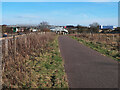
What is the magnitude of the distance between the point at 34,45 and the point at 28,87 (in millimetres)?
7186

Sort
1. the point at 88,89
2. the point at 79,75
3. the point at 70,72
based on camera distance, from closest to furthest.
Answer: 1. the point at 88,89
2. the point at 79,75
3. the point at 70,72

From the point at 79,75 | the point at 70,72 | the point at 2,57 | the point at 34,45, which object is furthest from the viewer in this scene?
the point at 34,45

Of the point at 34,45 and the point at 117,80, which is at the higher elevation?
the point at 34,45

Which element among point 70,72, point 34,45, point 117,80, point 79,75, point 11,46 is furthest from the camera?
point 34,45

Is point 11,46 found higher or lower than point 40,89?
higher

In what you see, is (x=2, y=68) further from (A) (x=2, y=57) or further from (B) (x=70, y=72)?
(B) (x=70, y=72)

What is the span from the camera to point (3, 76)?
625cm

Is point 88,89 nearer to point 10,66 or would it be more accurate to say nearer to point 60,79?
point 60,79

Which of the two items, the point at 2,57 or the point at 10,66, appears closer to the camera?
the point at 10,66

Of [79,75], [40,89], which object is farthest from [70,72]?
[40,89]

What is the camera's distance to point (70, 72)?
713 centimetres

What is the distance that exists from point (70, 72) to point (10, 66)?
258cm

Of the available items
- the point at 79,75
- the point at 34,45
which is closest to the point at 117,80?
the point at 79,75

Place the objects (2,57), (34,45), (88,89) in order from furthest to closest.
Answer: (34,45) < (2,57) < (88,89)
